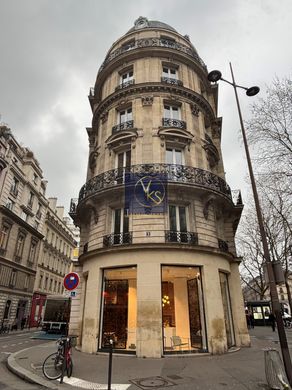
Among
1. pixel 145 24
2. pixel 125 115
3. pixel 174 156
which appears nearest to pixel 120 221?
pixel 174 156

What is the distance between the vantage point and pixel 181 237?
12.8 m

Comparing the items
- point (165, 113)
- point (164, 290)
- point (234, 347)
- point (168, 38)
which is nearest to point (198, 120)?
point (165, 113)

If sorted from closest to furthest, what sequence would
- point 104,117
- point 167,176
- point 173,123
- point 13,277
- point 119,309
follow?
1. point 119,309
2. point 167,176
3. point 173,123
4. point 104,117
5. point 13,277

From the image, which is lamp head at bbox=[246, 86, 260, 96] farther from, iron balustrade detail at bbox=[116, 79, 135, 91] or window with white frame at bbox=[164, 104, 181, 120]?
iron balustrade detail at bbox=[116, 79, 135, 91]

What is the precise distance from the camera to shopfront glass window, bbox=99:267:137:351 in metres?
11.7

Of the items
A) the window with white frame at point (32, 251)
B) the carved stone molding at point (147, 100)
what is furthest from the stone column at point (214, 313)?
the window with white frame at point (32, 251)

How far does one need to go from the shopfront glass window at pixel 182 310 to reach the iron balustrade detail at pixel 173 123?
8.55 metres

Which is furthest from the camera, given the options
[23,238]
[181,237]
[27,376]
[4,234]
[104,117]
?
[23,238]

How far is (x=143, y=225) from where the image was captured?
12.8 m

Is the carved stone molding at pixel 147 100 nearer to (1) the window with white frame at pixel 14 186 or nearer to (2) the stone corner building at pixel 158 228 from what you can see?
(2) the stone corner building at pixel 158 228

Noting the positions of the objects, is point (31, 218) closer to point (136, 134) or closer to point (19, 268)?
point (19, 268)

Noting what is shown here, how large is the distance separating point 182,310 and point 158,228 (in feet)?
13.6

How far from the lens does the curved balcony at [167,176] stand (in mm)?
13797

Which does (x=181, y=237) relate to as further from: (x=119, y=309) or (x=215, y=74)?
(x=215, y=74)
